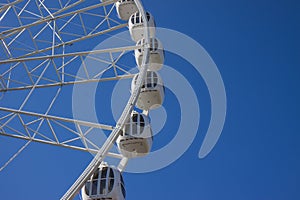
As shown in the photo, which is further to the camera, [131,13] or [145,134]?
[131,13]

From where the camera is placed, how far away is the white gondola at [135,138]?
48.8 feet

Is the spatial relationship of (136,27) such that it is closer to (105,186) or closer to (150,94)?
(150,94)

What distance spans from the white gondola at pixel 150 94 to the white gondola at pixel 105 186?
137 inches

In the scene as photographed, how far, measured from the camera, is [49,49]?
59.6ft

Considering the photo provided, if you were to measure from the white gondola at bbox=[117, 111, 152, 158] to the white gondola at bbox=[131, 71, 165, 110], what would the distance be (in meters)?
1.31

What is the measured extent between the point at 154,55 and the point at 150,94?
6.57 feet

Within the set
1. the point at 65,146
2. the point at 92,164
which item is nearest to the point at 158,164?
the point at 65,146

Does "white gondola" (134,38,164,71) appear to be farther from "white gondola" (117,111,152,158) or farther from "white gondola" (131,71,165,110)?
"white gondola" (117,111,152,158)

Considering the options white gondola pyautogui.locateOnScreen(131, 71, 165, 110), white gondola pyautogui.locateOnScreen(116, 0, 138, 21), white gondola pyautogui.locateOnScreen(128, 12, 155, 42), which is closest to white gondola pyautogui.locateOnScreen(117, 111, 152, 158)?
white gondola pyautogui.locateOnScreen(131, 71, 165, 110)

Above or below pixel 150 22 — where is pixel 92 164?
below

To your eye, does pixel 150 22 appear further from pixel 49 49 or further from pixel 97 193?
pixel 97 193

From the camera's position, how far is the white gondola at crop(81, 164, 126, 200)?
42.9 ft

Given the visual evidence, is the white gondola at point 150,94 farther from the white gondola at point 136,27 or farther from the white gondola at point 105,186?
the white gondola at point 105,186

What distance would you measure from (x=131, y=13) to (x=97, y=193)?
8.97 metres
